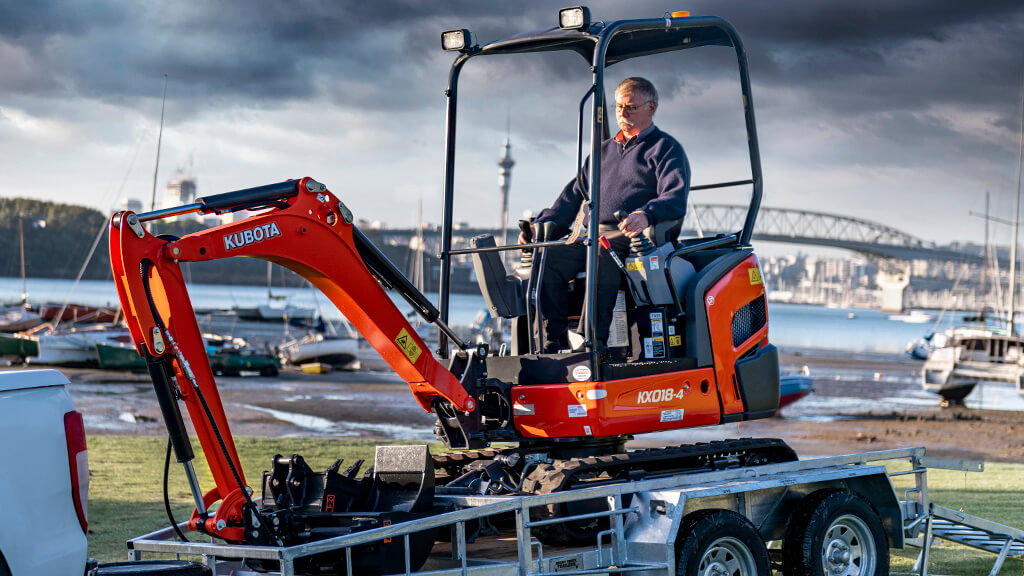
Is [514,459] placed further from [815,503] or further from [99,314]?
[99,314]

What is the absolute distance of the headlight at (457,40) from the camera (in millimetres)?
→ 8516

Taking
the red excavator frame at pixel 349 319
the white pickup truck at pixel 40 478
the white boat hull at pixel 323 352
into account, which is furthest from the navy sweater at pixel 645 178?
the white boat hull at pixel 323 352

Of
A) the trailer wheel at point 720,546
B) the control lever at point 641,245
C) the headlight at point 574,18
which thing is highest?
the headlight at point 574,18

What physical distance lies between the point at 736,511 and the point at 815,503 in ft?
2.49

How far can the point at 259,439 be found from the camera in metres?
19.2

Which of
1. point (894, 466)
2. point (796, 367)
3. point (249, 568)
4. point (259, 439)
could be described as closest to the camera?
point (249, 568)

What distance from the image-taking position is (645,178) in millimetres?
8461

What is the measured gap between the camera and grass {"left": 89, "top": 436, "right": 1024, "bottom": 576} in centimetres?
1028

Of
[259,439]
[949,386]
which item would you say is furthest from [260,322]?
[259,439]

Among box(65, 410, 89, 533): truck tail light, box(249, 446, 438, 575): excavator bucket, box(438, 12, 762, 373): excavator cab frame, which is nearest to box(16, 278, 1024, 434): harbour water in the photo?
box(438, 12, 762, 373): excavator cab frame

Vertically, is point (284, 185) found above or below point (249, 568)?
above

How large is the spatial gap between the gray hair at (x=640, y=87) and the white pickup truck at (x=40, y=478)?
4.95 metres

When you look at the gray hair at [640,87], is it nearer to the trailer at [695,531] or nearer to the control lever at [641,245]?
the control lever at [641,245]

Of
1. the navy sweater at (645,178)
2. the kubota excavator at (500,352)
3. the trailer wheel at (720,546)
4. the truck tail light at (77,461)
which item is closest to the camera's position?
the truck tail light at (77,461)
